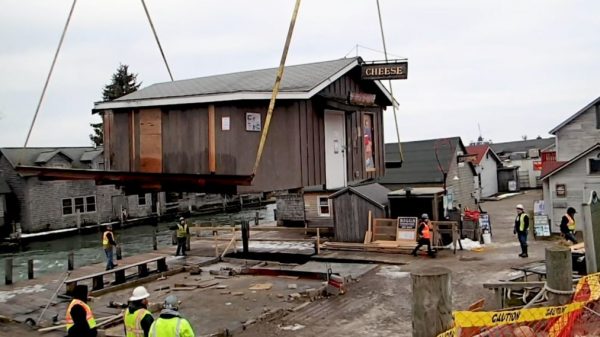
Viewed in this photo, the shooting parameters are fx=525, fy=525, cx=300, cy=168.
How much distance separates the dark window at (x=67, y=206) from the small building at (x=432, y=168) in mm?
26522

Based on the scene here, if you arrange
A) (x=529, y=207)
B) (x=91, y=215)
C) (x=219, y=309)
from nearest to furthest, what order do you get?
(x=219, y=309) < (x=529, y=207) < (x=91, y=215)

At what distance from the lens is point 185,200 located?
181ft

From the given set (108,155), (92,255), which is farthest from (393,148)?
(108,155)

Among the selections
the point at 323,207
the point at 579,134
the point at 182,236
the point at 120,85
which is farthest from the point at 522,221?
the point at 120,85

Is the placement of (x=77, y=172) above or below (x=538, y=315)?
above

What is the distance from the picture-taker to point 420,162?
34156 millimetres

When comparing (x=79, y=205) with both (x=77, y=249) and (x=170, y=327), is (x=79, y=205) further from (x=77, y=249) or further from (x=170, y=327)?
(x=170, y=327)

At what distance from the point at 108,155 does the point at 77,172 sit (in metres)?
1.49

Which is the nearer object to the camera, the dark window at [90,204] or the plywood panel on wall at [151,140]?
the plywood panel on wall at [151,140]

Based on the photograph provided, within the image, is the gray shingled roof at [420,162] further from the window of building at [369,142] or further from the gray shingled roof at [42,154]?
the gray shingled roof at [42,154]

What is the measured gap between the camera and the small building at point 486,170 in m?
49.0

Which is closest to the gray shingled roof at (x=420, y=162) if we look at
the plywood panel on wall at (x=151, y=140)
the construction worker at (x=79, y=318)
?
the plywood panel on wall at (x=151, y=140)

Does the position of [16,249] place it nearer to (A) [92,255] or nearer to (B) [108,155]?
(A) [92,255]

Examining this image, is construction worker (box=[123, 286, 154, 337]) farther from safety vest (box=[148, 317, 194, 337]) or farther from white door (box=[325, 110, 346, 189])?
white door (box=[325, 110, 346, 189])
